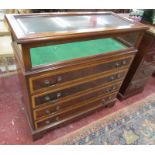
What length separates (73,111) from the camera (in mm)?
1517

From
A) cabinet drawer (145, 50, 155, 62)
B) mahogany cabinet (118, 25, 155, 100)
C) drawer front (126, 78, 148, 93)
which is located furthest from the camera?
drawer front (126, 78, 148, 93)

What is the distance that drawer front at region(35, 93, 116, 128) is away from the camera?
138cm

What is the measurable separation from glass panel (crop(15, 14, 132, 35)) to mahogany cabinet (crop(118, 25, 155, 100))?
0.34 meters

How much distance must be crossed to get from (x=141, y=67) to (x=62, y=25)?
108cm

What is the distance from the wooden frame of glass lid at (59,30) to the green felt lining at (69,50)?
3 centimetres

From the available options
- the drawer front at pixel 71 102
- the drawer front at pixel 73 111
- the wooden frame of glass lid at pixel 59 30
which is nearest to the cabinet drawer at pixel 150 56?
the wooden frame of glass lid at pixel 59 30

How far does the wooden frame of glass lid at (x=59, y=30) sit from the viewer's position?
862mm

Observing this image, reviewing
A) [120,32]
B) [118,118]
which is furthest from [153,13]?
[118,118]

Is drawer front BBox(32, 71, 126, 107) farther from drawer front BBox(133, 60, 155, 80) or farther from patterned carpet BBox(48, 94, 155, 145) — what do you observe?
patterned carpet BBox(48, 94, 155, 145)

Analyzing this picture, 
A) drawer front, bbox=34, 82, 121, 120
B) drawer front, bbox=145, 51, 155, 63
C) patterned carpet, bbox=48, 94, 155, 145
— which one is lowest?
patterned carpet, bbox=48, 94, 155, 145

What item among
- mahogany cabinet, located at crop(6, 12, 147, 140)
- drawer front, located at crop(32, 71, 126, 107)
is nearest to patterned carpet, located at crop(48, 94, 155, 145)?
mahogany cabinet, located at crop(6, 12, 147, 140)

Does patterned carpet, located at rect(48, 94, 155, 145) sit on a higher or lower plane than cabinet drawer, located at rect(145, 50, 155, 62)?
lower

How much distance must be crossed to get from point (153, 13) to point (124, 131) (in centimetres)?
130

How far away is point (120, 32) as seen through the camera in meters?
1.15
